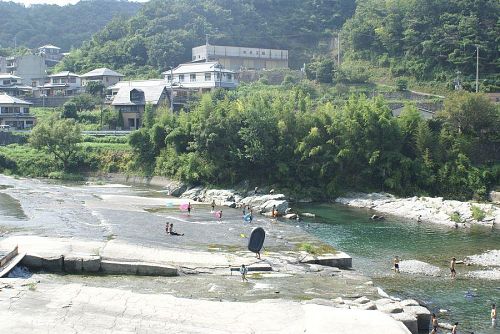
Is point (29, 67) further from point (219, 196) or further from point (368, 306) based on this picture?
point (368, 306)

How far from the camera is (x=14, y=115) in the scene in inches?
3145

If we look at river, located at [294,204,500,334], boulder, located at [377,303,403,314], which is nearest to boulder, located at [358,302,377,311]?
boulder, located at [377,303,403,314]

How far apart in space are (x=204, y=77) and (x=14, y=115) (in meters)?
27.0

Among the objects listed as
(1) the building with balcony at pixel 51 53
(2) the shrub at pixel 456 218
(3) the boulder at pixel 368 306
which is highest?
(1) the building with balcony at pixel 51 53

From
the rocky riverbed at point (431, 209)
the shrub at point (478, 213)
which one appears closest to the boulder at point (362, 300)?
the rocky riverbed at point (431, 209)

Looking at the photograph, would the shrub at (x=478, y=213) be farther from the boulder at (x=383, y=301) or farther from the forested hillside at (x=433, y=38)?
the forested hillside at (x=433, y=38)

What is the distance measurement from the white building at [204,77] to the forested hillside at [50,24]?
67.2m

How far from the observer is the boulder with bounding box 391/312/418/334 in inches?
766

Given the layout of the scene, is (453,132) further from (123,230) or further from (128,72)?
(128,72)

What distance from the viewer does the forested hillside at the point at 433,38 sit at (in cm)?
7656

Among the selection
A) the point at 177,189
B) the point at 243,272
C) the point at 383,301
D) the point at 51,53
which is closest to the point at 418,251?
the point at 383,301

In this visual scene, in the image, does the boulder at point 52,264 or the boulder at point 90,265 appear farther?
the boulder at point 90,265

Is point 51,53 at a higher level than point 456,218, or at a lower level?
higher

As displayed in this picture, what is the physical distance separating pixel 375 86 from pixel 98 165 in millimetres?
38393
